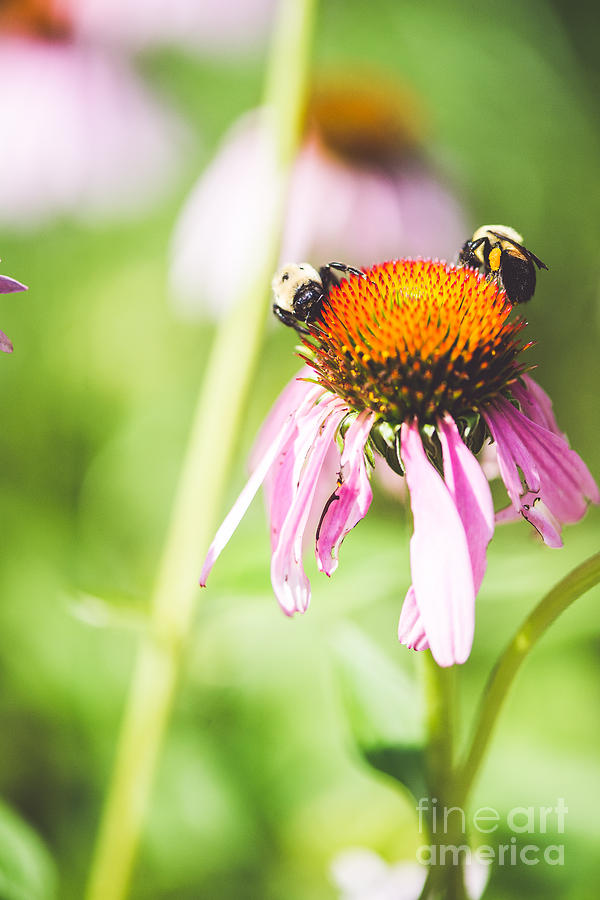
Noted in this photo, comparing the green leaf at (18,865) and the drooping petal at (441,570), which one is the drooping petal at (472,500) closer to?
the drooping petal at (441,570)

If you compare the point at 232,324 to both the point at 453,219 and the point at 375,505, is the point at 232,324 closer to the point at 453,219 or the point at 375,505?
the point at 375,505

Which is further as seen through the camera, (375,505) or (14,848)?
(375,505)

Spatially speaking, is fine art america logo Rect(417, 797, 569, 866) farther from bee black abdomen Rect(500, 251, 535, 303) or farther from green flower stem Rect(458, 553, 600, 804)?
bee black abdomen Rect(500, 251, 535, 303)

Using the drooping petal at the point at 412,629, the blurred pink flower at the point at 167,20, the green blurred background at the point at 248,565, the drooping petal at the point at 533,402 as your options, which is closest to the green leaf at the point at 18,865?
the green blurred background at the point at 248,565

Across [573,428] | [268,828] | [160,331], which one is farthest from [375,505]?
[160,331]

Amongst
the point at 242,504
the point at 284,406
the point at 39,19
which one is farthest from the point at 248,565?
the point at 39,19

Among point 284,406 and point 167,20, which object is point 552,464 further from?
point 167,20

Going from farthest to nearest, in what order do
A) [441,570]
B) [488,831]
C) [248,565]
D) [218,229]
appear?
[218,229], [488,831], [248,565], [441,570]

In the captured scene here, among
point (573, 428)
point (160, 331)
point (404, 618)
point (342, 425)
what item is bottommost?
point (404, 618)
